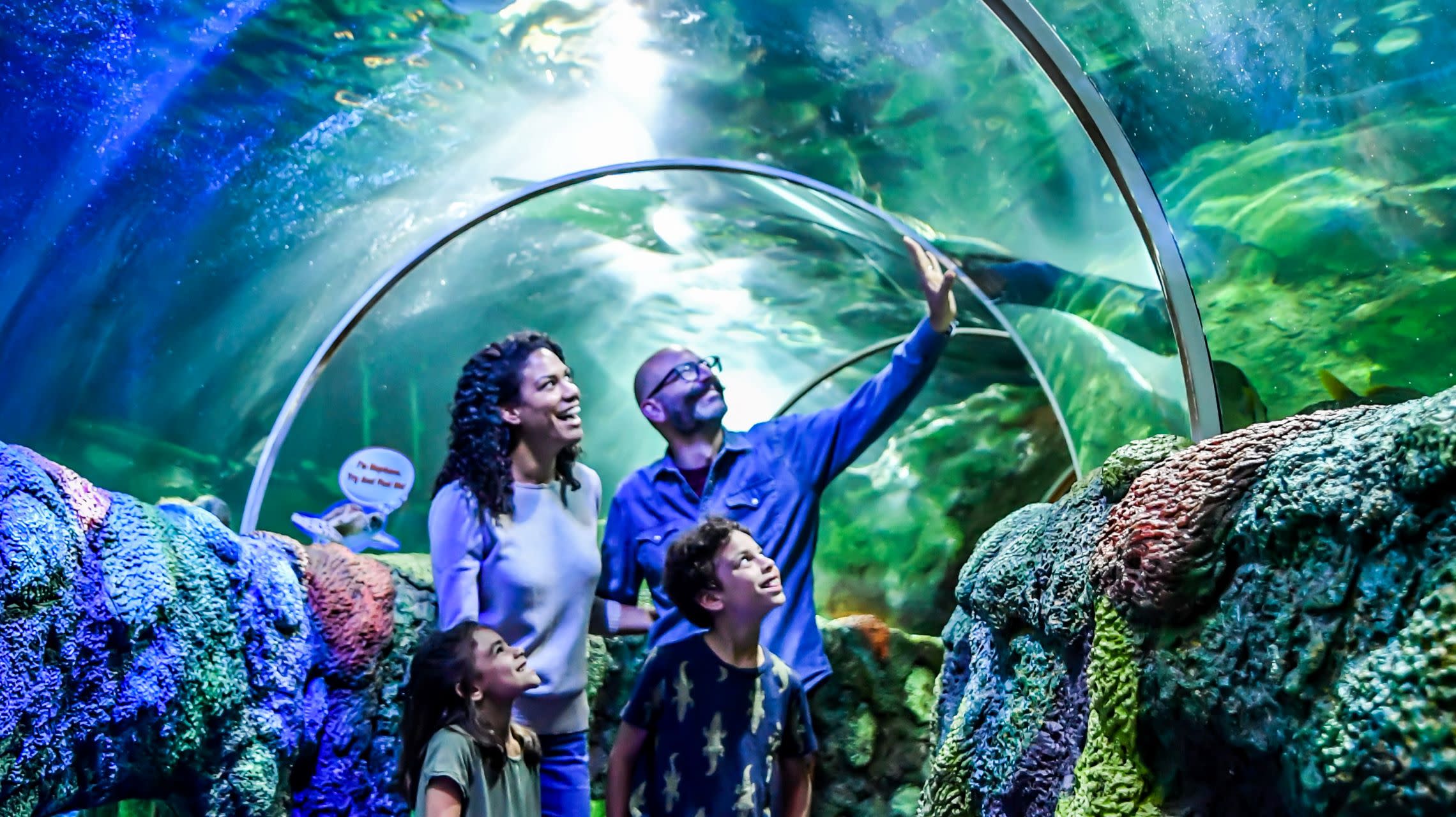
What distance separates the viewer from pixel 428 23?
379cm

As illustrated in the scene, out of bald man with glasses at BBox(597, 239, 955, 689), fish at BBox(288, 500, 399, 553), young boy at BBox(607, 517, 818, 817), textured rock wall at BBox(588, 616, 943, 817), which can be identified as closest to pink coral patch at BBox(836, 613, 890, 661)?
textured rock wall at BBox(588, 616, 943, 817)

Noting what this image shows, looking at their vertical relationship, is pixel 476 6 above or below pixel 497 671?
above

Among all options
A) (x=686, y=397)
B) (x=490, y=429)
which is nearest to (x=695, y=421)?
(x=686, y=397)

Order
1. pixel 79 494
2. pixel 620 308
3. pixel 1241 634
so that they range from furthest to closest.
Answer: pixel 620 308, pixel 79 494, pixel 1241 634

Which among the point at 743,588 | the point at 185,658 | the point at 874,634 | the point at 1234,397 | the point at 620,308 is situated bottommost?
the point at 185,658

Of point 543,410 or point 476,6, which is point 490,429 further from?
point 476,6

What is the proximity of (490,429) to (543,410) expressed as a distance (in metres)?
0.17

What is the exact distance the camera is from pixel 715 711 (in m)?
2.95

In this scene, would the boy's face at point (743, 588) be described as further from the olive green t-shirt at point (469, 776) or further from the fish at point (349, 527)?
the fish at point (349, 527)

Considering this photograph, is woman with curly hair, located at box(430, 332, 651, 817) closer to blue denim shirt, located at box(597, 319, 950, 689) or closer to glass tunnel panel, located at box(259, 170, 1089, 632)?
blue denim shirt, located at box(597, 319, 950, 689)

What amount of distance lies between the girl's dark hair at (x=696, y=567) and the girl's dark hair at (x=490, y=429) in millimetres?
458

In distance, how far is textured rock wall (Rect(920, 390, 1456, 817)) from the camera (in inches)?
50.8

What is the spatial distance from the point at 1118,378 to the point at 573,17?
2294 mm

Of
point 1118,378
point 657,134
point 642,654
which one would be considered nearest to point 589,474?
point 642,654
